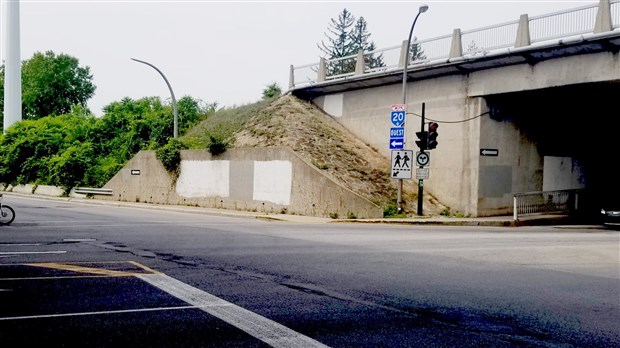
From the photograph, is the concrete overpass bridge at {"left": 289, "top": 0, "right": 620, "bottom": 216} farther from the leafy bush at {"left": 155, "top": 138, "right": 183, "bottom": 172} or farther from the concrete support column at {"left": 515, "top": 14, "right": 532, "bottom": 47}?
the leafy bush at {"left": 155, "top": 138, "right": 183, "bottom": 172}

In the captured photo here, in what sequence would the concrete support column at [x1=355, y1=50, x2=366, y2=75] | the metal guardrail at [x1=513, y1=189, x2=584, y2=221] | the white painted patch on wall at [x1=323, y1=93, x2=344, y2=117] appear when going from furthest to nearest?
the white painted patch on wall at [x1=323, y1=93, x2=344, y2=117], the concrete support column at [x1=355, y1=50, x2=366, y2=75], the metal guardrail at [x1=513, y1=189, x2=584, y2=221]

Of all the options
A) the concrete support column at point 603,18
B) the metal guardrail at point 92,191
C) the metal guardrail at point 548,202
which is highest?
the concrete support column at point 603,18

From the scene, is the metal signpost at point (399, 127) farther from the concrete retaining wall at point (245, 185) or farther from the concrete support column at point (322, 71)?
the concrete support column at point (322, 71)

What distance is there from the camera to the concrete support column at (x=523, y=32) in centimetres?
2242

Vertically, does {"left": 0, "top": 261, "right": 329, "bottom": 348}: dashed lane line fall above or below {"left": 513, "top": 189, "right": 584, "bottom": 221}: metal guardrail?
below

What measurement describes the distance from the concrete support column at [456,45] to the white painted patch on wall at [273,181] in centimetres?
855

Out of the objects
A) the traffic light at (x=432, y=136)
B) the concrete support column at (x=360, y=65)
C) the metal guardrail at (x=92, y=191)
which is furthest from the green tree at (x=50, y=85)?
the traffic light at (x=432, y=136)

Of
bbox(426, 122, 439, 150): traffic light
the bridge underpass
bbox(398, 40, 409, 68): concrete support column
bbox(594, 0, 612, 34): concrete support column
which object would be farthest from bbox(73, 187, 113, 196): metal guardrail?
bbox(594, 0, 612, 34): concrete support column

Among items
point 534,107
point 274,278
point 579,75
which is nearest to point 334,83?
point 534,107

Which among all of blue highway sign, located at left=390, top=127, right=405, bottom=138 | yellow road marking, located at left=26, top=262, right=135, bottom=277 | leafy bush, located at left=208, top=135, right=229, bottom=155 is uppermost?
blue highway sign, located at left=390, top=127, right=405, bottom=138

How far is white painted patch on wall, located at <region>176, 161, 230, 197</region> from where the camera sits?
30188 mm

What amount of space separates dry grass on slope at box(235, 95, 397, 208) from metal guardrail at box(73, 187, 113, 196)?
1036 cm

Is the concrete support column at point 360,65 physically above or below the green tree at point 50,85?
below

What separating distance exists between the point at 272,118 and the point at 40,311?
2779 cm
